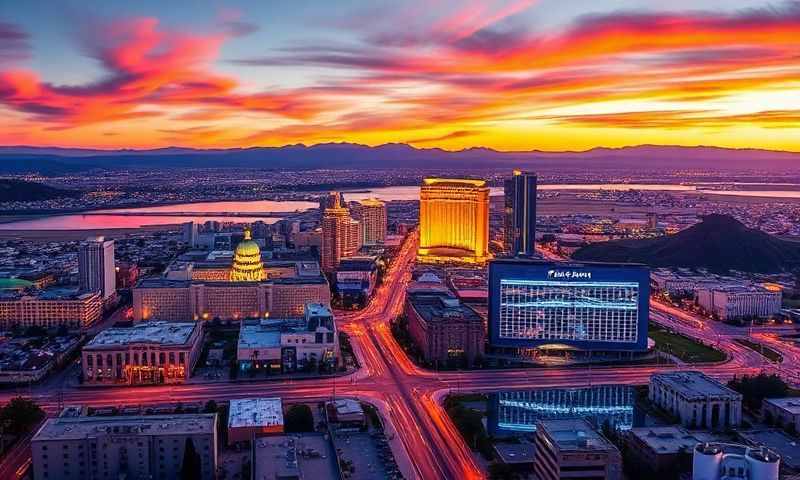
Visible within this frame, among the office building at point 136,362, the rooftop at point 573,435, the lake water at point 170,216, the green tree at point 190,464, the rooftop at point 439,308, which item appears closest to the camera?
the rooftop at point 573,435

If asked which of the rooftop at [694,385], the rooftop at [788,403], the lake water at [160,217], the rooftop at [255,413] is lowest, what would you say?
the rooftop at [788,403]

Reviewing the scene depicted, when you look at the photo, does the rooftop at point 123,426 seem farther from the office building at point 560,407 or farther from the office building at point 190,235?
the office building at point 190,235

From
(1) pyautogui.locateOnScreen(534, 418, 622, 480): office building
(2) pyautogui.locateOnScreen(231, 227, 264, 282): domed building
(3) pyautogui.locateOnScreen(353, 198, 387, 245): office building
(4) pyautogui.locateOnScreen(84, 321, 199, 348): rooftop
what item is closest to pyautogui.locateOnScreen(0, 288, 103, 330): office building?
(4) pyautogui.locateOnScreen(84, 321, 199, 348): rooftop

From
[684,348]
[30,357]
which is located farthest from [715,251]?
[30,357]

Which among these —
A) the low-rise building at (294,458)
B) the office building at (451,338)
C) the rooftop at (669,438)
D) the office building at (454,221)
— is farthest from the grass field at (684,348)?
the office building at (454,221)

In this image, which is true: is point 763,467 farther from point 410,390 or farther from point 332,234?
point 332,234

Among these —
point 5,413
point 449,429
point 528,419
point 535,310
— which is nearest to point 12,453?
point 5,413

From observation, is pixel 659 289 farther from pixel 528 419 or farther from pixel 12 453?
pixel 12 453
